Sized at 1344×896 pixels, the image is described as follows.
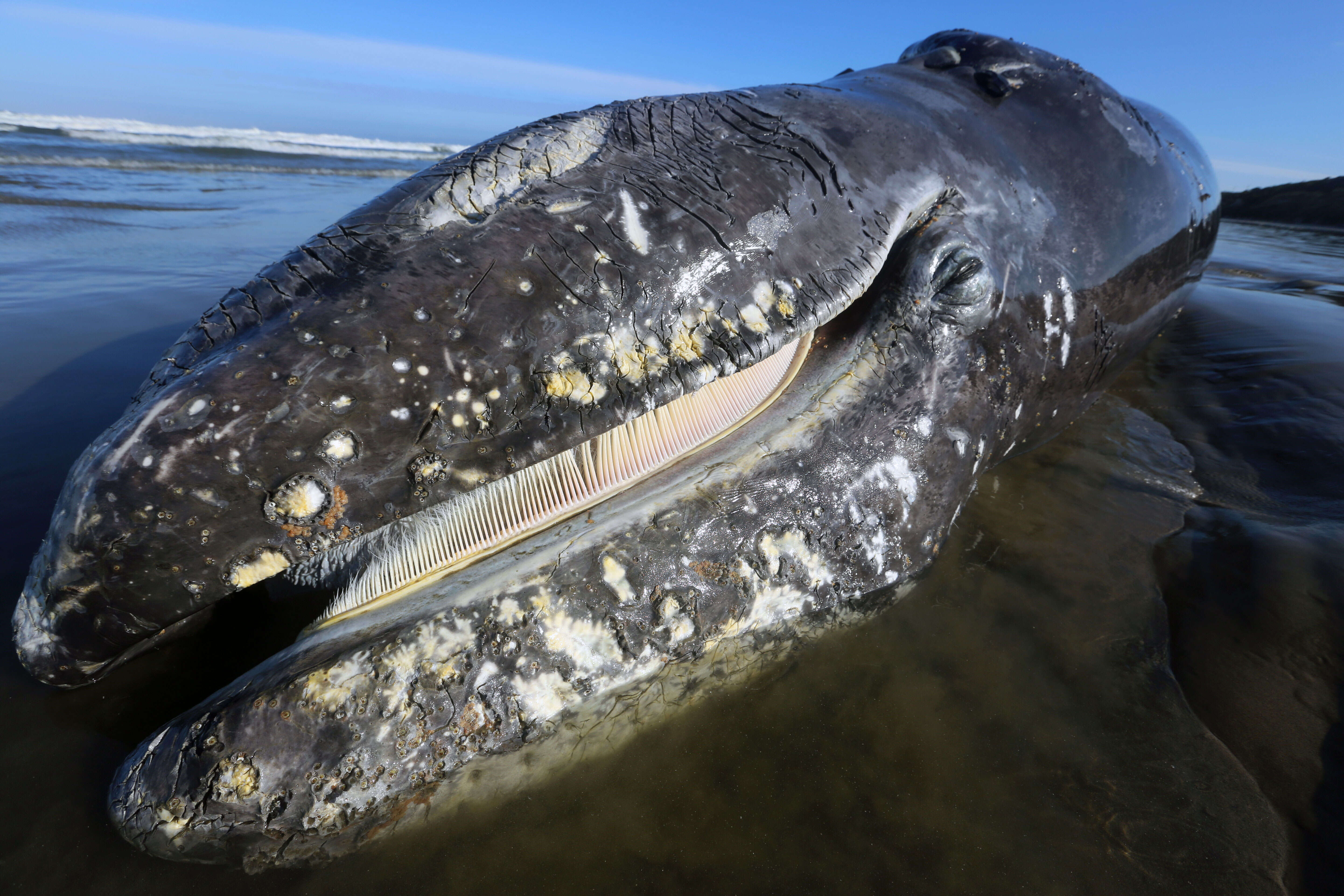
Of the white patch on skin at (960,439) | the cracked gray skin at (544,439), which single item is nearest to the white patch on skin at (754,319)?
the cracked gray skin at (544,439)

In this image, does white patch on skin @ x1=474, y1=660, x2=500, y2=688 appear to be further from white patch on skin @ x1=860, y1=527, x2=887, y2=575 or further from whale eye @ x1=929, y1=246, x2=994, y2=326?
whale eye @ x1=929, y1=246, x2=994, y2=326

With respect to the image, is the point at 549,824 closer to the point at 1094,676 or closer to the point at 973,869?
the point at 973,869

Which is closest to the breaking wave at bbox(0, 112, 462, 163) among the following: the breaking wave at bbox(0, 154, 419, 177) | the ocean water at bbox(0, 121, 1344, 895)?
the breaking wave at bbox(0, 154, 419, 177)

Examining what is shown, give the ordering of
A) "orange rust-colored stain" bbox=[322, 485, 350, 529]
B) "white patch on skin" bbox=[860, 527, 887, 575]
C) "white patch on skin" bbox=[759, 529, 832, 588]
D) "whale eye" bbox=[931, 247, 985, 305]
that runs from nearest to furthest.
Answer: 1. "orange rust-colored stain" bbox=[322, 485, 350, 529]
2. "white patch on skin" bbox=[759, 529, 832, 588]
3. "white patch on skin" bbox=[860, 527, 887, 575]
4. "whale eye" bbox=[931, 247, 985, 305]

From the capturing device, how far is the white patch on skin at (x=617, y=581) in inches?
85.7

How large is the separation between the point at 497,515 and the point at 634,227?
1.08 meters

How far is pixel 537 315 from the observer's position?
201cm

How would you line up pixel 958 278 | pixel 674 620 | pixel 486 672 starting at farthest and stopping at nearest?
pixel 958 278
pixel 674 620
pixel 486 672

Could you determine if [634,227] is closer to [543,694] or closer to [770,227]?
[770,227]

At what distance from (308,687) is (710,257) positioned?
181 centimetres

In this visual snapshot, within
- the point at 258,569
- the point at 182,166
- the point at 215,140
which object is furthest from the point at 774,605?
the point at 215,140

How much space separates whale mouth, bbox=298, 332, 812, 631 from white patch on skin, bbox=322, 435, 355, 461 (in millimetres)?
330

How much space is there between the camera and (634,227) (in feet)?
7.09

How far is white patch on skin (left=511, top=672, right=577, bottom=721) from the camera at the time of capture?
2.05 metres
